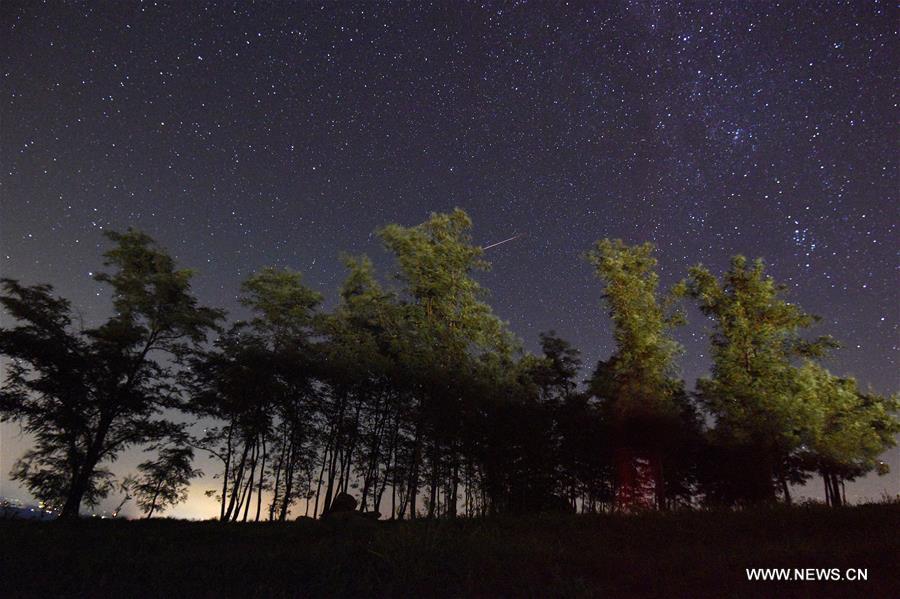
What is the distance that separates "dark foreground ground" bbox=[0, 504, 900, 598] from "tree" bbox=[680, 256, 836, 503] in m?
13.5

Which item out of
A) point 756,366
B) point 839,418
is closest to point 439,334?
point 756,366

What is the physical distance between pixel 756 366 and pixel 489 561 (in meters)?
23.3

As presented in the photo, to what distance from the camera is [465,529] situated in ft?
41.5

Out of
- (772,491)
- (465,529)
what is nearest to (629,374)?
(772,491)

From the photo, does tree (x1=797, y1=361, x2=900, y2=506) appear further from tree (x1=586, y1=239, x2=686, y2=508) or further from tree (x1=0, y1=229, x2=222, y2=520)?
tree (x1=0, y1=229, x2=222, y2=520)

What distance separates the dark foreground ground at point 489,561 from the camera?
6.68 metres

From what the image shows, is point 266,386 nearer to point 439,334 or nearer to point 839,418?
point 439,334

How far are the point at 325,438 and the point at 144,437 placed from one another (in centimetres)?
976

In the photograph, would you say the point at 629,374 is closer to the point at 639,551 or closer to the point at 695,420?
the point at 695,420

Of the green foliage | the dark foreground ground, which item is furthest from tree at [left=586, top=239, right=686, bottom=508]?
the dark foreground ground

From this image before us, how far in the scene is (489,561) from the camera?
808 cm

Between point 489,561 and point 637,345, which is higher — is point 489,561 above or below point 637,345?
below

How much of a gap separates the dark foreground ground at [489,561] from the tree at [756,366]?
44.2 ft

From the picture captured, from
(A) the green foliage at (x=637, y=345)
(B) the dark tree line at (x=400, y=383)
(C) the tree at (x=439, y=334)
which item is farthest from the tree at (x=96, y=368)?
(A) the green foliage at (x=637, y=345)
